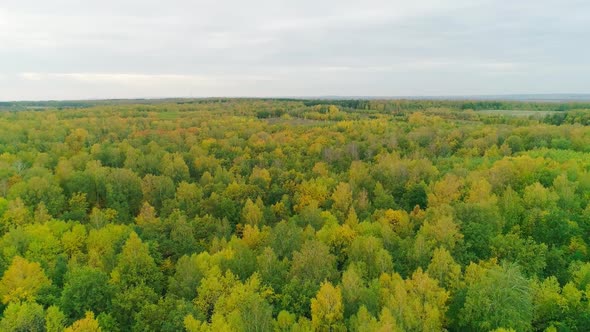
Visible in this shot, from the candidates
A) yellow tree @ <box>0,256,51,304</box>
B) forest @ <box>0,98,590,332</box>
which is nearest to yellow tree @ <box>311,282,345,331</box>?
forest @ <box>0,98,590,332</box>

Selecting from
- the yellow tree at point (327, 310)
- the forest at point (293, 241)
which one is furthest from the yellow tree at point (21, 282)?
the yellow tree at point (327, 310)

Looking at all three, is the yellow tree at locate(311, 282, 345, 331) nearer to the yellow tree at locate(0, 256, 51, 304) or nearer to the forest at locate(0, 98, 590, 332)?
the forest at locate(0, 98, 590, 332)

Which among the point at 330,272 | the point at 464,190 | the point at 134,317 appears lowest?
the point at 134,317

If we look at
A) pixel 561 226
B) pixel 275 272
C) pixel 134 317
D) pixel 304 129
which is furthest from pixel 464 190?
pixel 304 129

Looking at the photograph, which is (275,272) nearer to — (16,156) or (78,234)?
(78,234)

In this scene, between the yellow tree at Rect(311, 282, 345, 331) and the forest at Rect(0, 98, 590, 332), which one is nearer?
the yellow tree at Rect(311, 282, 345, 331)

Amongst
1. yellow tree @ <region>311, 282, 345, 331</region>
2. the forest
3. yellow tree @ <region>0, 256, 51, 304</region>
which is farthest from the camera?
yellow tree @ <region>0, 256, 51, 304</region>

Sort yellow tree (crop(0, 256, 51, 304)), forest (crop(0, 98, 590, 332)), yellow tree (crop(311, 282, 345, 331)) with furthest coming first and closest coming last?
1. yellow tree (crop(0, 256, 51, 304))
2. forest (crop(0, 98, 590, 332))
3. yellow tree (crop(311, 282, 345, 331))

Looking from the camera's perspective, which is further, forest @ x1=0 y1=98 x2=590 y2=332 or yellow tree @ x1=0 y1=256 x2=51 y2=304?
yellow tree @ x1=0 y1=256 x2=51 y2=304

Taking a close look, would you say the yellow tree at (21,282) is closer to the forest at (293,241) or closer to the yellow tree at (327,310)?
the forest at (293,241)
